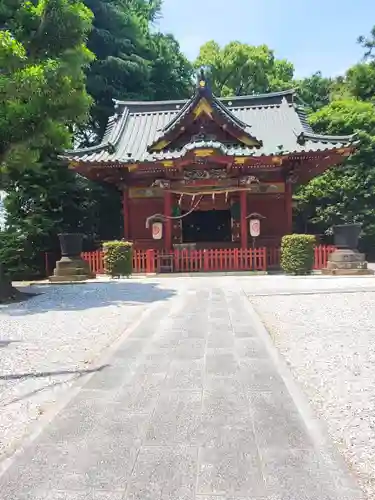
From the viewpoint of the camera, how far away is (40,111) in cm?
851

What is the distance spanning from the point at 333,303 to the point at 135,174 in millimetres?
9664

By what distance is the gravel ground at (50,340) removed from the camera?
10.5ft

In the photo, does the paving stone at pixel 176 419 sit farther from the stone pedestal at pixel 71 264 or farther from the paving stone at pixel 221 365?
the stone pedestal at pixel 71 264

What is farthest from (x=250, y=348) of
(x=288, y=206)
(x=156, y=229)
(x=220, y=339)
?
(x=288, y=206)

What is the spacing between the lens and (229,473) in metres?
2.16

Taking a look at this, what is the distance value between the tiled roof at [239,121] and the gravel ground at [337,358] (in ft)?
24.4

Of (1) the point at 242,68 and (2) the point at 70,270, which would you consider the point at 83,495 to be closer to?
(2) the point at 70,270

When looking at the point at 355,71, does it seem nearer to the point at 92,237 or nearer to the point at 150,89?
the point at 150,89

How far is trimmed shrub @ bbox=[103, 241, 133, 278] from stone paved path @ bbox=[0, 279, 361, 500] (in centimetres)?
830

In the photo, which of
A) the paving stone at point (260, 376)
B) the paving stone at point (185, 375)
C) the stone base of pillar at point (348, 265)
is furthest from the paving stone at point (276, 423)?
the stone base of pillar at point (348, 265)

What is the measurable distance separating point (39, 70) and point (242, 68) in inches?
1068

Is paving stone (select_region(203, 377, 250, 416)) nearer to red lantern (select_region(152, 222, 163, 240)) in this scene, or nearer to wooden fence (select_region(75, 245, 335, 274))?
wooden fence (select_region(75, 245, 335, 274))

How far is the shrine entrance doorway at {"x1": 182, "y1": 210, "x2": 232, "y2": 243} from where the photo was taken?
18.1 meters

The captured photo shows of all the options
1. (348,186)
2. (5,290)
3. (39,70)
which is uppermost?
(39,70)
